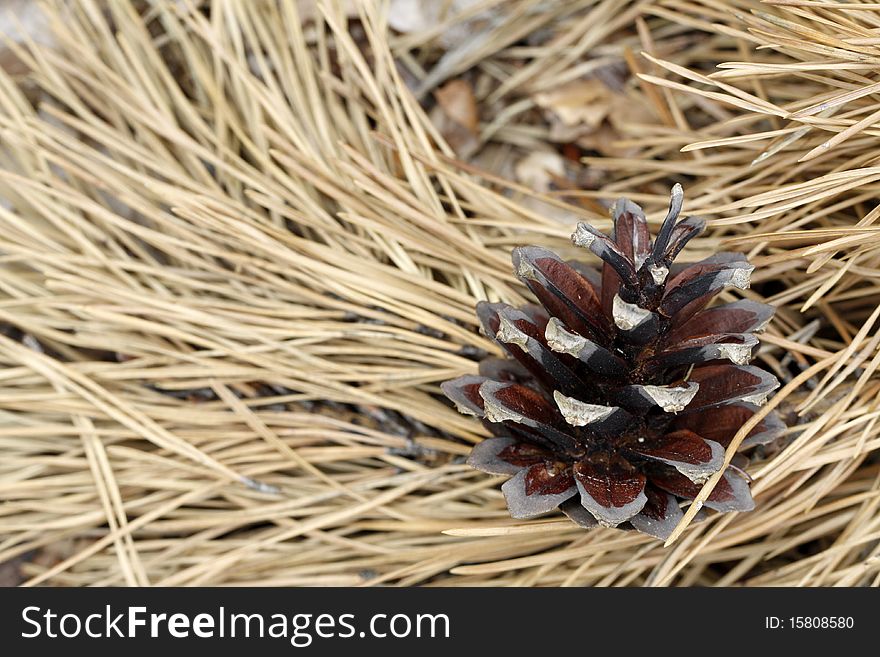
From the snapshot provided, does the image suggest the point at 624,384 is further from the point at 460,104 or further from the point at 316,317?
the point at 460,104

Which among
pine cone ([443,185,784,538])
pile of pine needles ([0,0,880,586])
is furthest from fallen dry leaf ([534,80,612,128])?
pine cone ([443,185,784,538])

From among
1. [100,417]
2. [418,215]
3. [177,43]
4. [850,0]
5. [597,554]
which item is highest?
[177,43]

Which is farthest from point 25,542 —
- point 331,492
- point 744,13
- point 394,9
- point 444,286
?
point 744,13

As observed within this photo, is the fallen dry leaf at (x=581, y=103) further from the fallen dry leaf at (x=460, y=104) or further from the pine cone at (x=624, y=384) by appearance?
the pine cone at (x=624, y=384)

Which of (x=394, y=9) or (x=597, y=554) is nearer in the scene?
(x=597, y=554)

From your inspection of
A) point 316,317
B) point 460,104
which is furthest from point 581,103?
point 316,317

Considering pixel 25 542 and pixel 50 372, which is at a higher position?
pixel 50 372

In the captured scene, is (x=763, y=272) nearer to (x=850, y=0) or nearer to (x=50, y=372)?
(x=850, y=0)

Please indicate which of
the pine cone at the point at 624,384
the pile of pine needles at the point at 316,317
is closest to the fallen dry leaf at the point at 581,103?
the pile of pine needles at the point at 316,317
